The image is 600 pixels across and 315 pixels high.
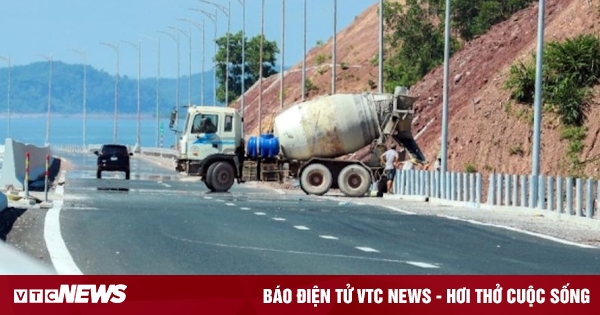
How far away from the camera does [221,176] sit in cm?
5678

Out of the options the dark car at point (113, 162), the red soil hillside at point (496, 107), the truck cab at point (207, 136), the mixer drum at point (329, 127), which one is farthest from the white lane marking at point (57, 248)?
the dark car at point (113, 162)

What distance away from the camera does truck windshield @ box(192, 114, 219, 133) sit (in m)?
56.8

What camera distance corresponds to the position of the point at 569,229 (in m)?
36.1

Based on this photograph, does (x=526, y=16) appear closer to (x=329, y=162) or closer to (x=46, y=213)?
(x=329, y=162)

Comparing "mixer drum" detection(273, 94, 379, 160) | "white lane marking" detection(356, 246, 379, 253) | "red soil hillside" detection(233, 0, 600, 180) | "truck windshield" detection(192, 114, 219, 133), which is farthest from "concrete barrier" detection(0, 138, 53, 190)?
"white lane marking" detection(356, 246, 379, 253)

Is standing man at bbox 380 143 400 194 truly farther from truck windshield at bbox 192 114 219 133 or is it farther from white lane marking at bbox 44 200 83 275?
white lane marking at bbox 44 200 83 275

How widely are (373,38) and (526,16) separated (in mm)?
66112

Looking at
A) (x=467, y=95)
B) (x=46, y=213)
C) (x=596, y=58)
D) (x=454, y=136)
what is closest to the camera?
(x=46, y=213)

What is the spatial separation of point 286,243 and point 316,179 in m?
29.4

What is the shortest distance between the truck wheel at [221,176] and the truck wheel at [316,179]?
221 cm

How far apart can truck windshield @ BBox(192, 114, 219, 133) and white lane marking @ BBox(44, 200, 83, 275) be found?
2061 cm

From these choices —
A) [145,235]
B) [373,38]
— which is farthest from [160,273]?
[373,38]

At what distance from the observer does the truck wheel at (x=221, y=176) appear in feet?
186

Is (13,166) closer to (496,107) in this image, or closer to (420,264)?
(496,107)
